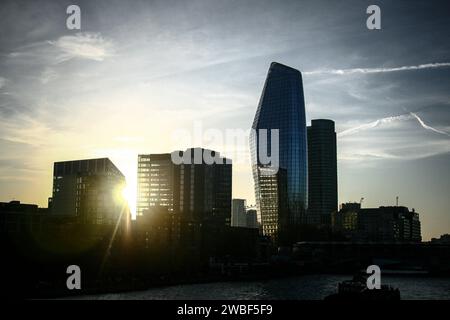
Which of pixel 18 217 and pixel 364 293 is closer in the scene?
pixel 364 293

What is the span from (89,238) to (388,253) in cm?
11167

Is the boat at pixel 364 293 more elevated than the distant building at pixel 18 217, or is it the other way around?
the distant building at pixel 18 217

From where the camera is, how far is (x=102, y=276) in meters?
126

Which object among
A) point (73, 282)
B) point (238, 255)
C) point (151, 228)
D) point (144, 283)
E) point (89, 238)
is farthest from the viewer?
point (238, 255)

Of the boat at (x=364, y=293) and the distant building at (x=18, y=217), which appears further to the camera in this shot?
the distant building at (x=18, y=217)

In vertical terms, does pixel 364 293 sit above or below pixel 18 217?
below

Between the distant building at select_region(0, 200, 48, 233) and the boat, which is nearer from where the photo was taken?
the boat

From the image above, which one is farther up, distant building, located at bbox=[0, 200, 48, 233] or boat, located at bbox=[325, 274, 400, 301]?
distant building, located at bbox=[0, 200, 48, 233]

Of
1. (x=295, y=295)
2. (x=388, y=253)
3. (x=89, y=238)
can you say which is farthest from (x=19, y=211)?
(x=388, y=253)
